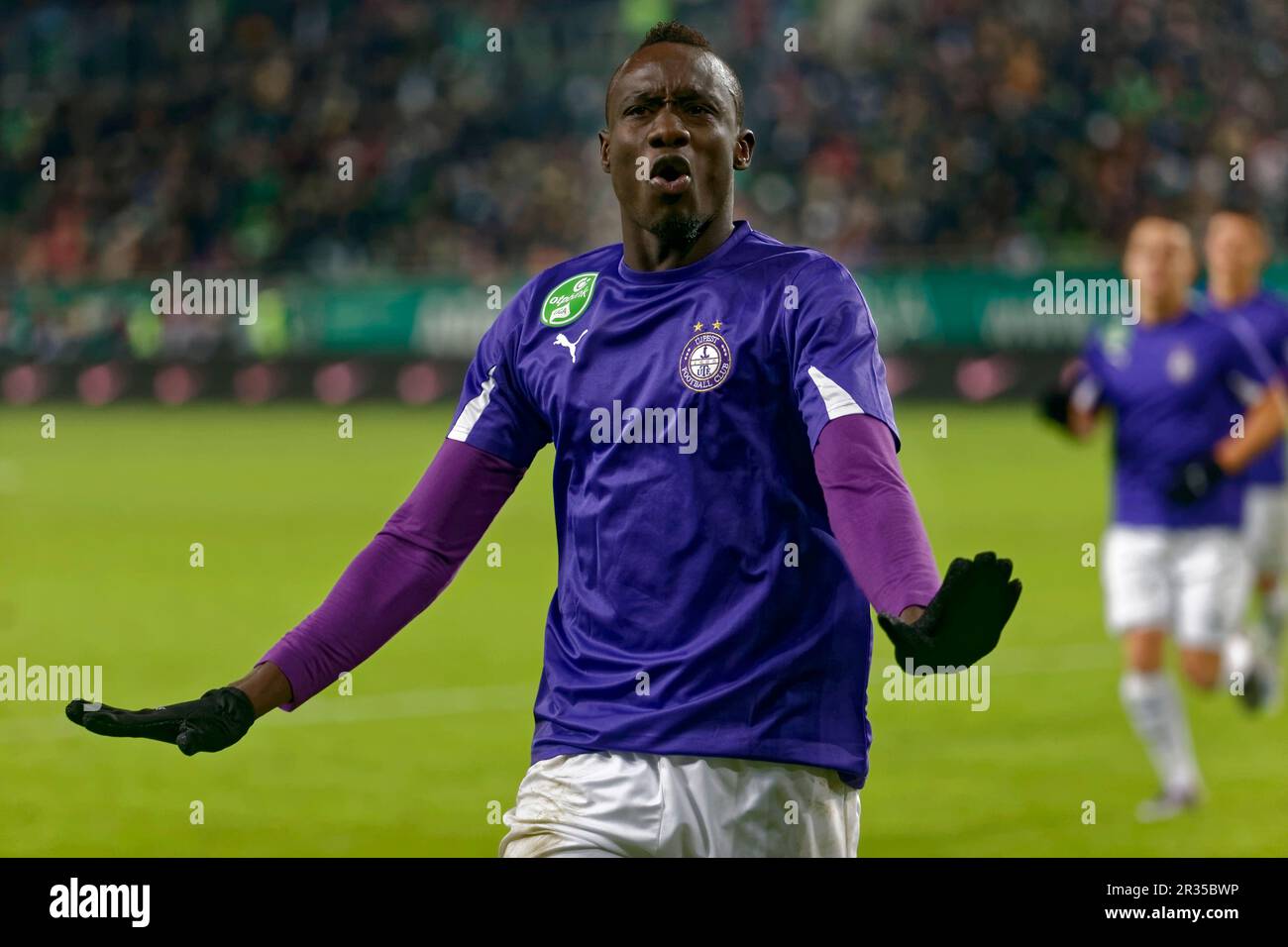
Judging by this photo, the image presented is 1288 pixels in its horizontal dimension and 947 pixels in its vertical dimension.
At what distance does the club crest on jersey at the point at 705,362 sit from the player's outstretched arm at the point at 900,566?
0.80 ft

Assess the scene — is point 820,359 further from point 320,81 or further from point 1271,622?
point 320,81

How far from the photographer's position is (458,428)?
3305 millimetres

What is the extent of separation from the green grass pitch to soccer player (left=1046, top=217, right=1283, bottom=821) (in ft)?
1.75

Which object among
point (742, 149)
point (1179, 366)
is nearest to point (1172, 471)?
point (1179, 366)

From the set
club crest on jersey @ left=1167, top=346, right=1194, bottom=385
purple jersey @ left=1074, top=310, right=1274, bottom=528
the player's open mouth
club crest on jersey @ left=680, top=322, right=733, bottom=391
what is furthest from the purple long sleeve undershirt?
club crest on jersey @ left=1167, top=346, right=1194, bottom=385

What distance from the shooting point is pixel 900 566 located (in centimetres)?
260

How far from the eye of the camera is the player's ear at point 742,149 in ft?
10.5

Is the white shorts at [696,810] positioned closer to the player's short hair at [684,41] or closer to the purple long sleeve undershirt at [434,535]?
the purple long sleeve undershirt at [434,535]

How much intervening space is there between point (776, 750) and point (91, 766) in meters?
5.70

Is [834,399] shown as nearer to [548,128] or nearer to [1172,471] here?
[1172,471]

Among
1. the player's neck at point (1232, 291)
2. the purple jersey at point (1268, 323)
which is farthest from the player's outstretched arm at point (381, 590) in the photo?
the player's neck at point (1232, 291)

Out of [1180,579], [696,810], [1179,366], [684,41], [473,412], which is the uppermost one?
[1179,366]

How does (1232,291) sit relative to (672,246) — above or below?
above

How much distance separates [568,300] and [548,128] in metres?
23.0
